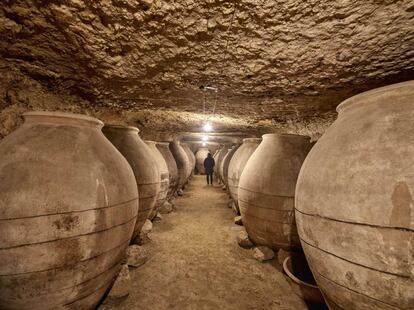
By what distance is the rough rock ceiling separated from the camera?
1335 mm

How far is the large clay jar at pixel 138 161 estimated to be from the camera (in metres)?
3.18

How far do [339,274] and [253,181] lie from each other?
1872mm

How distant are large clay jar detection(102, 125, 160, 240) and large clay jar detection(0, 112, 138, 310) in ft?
3.89

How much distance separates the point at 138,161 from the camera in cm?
324

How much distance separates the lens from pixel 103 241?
1.75m

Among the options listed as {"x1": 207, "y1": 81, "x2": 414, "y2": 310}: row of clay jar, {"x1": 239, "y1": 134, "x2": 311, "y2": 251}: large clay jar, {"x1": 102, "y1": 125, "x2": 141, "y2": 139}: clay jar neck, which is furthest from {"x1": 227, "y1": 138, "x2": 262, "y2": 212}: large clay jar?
{"x1": 207, "y1": 81, "x2": 414, "y2": 310}: row of clay jar

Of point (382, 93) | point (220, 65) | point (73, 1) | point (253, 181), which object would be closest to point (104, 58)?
point (73, 1)

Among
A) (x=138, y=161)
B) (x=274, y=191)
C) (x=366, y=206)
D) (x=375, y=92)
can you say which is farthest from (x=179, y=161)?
(x=366, y=206)

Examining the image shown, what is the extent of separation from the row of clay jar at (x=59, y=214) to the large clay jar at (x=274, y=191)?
1.78m

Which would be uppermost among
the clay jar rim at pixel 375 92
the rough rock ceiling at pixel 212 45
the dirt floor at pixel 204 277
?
the rough rock ceiling at pixel 212 45

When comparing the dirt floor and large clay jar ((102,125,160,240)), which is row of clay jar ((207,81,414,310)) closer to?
the dirt floor

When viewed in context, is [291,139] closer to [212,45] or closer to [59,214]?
[212,45]

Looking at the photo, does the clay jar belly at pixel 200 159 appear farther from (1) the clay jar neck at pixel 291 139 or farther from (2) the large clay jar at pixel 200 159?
(1) the clay jar neck at pixel 291 139

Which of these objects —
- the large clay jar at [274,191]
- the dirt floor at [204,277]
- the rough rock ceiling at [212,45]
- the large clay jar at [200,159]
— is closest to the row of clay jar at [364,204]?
the rough rock ceiling at [212,45]
